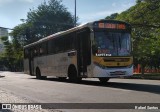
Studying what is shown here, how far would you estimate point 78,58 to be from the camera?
22.2 m

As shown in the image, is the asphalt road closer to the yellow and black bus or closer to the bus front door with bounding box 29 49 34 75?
the yellow and black bus

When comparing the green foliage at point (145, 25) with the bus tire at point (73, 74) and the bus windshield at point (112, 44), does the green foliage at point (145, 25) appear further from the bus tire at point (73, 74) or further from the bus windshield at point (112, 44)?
the bus windshield at point (112, 44)

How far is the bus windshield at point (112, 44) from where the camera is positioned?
20.0 m

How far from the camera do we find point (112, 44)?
20.1 meters

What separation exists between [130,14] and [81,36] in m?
14.4

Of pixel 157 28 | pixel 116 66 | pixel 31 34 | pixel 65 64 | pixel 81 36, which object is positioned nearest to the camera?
pixel 116 66

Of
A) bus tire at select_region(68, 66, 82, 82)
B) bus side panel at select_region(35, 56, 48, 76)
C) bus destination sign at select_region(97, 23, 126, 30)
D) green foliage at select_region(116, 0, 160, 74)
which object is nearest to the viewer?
bus destination sign at select_region(97, 23, 126, 30)

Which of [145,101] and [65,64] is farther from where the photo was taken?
[65,64]

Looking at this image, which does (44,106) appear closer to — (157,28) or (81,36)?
(81,36)

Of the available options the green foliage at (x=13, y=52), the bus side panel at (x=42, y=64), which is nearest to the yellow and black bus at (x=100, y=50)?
the bus side panel at (x=42, y=64)

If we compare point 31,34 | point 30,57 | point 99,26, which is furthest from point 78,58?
point 31,34

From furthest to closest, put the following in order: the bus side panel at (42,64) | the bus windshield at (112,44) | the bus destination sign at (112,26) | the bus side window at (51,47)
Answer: the bus side panel at (42,64) < the bus side window at (51,47) < the bus destination sign at (112,26) < the bus windshield at (112,44)

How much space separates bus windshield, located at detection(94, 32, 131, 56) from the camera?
20.0m

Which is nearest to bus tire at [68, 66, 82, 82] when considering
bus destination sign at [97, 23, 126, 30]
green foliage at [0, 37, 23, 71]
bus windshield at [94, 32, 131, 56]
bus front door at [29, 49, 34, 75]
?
bus windshield at [94, 32, 131, 56]
